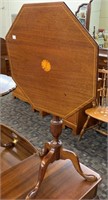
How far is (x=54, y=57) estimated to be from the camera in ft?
3.30

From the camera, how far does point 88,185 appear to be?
4.65 ft

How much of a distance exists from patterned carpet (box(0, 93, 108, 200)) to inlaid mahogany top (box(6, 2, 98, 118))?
0.94 meters

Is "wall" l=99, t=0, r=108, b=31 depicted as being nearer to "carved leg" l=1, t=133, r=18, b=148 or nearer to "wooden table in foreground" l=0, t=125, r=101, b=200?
"carved leg" l=1, t=133, r=18, b=148

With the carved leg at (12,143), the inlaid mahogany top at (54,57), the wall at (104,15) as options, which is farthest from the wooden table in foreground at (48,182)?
the wall at (104,15)

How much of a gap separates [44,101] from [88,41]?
429mm

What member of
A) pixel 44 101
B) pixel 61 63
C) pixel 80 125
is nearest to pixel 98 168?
pixel 80 125

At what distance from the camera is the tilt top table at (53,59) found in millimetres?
914

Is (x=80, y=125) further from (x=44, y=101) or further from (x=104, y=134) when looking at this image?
(x=44, y=101)

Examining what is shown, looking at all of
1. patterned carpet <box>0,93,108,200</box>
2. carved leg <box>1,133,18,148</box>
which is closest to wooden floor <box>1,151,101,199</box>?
patterned carpet <box>0,93,108,200</box>

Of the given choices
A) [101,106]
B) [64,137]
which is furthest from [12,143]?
[101,106]

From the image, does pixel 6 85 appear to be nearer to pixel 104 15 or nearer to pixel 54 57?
pixel 54 57

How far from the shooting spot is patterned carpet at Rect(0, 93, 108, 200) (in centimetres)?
189

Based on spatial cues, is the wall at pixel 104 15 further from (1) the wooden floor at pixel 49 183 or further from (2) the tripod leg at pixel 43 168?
(2) the tripod leg at pixel 43 168

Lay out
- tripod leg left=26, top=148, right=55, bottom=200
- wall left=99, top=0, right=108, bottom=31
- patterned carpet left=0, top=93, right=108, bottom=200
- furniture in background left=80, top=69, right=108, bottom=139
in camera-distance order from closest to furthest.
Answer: tripod leg left=26, top=148, right=55, bottom=200 → patterned carpet left=0, top=93, right=108, bottom=200 → furniture in background left=80, top=69, right=108, bottom=139 → wall left=99, top=0, right=108, bottom=31
